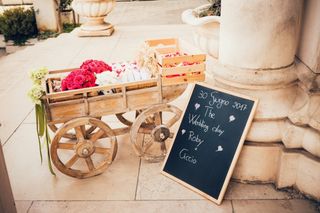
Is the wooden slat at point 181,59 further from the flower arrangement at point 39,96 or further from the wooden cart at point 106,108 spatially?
the flower arrangement at point 39,96

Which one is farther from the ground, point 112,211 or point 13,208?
point 13,208

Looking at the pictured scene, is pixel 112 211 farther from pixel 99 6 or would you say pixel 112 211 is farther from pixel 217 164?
pixel 99 6

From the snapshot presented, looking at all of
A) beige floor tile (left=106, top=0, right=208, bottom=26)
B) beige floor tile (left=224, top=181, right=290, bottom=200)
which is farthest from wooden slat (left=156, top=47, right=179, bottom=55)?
beige floor tile (left=106, top=0, right=208, bottom=26)

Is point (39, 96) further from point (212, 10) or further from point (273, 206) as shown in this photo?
point (212, 10)

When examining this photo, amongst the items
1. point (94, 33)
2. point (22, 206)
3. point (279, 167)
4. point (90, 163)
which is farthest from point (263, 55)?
point (94, 33)

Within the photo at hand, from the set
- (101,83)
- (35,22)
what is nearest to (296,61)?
(101,83)

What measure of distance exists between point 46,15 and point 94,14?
8.51ft

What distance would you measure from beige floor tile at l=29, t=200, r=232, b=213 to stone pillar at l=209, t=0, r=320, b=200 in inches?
17.4

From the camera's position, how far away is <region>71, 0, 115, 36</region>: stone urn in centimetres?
750

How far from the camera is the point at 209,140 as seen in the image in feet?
9.81

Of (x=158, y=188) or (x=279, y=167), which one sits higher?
(x=279, y=167)

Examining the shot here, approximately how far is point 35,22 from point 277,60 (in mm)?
8529

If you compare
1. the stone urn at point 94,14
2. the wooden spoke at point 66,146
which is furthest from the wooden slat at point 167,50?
the stone urn at point 94,14

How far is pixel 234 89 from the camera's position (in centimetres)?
296
